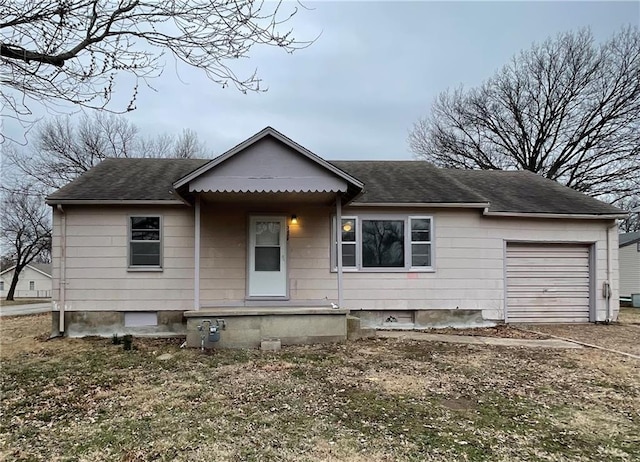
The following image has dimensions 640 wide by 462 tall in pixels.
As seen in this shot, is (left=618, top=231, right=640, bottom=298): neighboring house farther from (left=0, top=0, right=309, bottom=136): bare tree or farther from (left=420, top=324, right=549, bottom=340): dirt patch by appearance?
(left=0, top=0, right=309, bottom=136): bare tree

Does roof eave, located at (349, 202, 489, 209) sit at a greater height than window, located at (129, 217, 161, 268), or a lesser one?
greater

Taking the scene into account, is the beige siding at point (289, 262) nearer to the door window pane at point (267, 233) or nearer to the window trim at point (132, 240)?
the window trim at point (132, 240)

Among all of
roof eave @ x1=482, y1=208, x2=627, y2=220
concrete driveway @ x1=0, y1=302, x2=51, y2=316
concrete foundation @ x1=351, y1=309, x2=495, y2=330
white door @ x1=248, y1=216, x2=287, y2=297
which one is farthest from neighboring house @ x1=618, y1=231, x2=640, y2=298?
concrete driveway @ x1=0, y1=302, x2=51, y2=316

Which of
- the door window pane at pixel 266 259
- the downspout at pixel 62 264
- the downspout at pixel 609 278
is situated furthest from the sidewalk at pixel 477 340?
the downspout at pixel 62 264

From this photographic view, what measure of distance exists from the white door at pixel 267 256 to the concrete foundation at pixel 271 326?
155 centimetres

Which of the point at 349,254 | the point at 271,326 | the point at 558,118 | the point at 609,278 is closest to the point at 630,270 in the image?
the point at 558,118

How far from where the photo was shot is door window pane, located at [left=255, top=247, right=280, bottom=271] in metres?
9.13

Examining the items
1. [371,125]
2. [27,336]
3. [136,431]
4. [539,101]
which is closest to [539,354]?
[136,431]

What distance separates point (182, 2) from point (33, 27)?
4.85ft

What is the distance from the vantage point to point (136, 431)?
12.3 feet

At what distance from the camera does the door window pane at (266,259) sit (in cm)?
913

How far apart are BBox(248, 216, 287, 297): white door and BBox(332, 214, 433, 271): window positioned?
1.31 m

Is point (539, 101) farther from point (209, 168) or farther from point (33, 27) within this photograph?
point (33, 27)

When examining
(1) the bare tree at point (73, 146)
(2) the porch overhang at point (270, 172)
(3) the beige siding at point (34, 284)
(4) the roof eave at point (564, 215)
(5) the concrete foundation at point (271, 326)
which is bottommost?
(3) the beige siding at point (34, 284)
